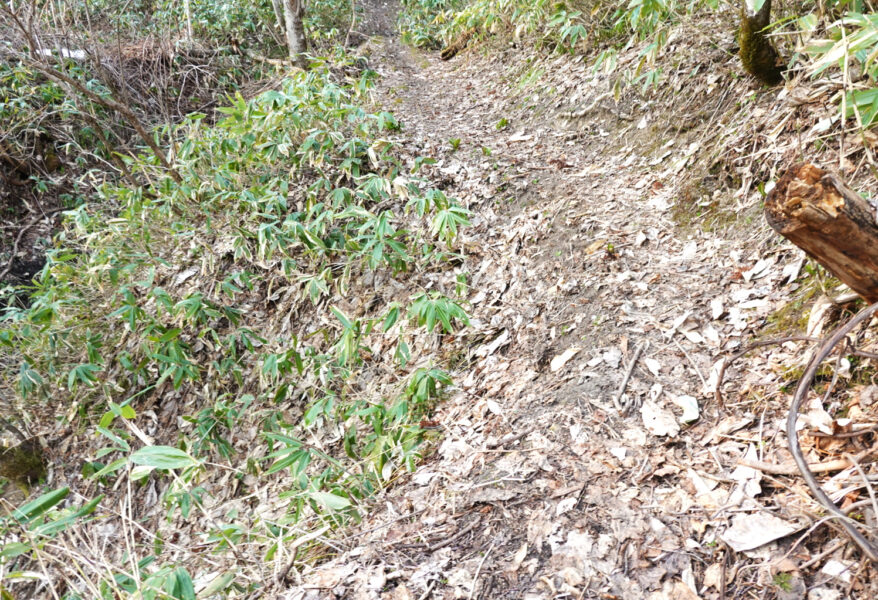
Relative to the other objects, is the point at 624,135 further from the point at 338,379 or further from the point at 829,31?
the point at 338,379

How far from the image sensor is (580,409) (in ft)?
6.47

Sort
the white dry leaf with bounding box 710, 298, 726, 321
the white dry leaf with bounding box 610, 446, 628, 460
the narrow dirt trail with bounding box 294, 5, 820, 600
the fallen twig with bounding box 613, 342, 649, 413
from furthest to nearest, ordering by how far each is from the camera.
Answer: the white dry leaf with bounding box 710, 298, 726, 321 < the fallen twig with bounding box 613, 342, 649, 413 < the white dry leaf with bounding box 610, 446, 628, 460 < the narrow dirt trail with bounding box 294, 5, 820, 600

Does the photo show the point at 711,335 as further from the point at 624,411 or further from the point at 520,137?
the point at 520,137

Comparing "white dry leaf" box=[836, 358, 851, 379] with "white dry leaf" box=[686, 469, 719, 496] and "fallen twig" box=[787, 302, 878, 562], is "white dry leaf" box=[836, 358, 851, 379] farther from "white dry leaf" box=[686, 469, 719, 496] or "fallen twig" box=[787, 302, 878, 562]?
"white dry leaf" box=[686, 469, 719, 496]

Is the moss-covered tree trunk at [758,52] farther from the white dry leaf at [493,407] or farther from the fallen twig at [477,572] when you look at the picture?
the fallen twig at [477,572]

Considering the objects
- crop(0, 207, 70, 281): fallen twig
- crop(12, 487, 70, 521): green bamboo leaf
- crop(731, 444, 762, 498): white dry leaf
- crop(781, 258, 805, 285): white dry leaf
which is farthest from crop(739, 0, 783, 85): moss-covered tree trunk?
crop(0, 207, 70, 281): fallen twig

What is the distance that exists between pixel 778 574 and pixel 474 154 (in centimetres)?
374

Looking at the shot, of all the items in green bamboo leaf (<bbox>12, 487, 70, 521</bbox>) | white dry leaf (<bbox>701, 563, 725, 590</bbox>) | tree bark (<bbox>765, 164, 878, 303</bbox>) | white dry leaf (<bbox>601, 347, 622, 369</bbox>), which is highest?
tree bark (<bbox>765, 164, 878, 303</bbox>)

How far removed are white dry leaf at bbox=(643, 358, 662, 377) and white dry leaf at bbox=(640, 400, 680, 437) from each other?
0.16 metres

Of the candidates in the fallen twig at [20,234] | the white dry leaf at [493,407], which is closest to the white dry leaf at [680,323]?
the white dry leaf at [493,407]

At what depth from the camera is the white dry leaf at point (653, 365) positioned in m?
1.98

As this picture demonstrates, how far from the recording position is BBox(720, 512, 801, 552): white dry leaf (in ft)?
4.22

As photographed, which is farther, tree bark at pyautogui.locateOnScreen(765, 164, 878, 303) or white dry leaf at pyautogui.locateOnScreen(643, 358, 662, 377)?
white dry leaf at pyautogui.locateOnScreen(643, 358, 662, 377)

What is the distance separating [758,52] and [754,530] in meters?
2.55
